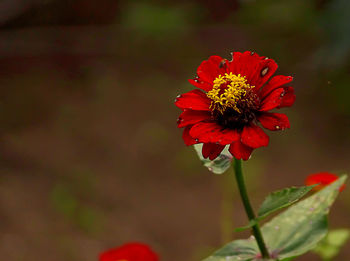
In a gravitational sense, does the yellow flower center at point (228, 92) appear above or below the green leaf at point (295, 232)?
above

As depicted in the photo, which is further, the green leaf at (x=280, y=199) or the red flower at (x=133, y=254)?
the red flower at (x=133, y=254)

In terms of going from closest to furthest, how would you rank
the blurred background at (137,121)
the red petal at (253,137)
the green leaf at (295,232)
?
1. the red petal at (253,137)
2. the green leaf at (295,232)
3. the blurred background at (137,121)

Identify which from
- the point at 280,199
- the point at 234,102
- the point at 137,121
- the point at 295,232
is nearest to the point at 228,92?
the point at 234,102

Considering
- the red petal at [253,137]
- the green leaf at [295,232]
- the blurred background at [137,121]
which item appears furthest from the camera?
the blurred background at [137,121]

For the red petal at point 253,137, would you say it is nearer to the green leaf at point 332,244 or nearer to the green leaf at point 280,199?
the green leaf at point 280,199

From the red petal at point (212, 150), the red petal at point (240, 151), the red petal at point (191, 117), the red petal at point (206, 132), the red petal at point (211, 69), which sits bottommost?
the red petal at point (240, 151)

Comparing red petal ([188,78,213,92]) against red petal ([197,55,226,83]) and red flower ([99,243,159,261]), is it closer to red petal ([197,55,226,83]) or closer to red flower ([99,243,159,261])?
red petal ([197,55,226,83])

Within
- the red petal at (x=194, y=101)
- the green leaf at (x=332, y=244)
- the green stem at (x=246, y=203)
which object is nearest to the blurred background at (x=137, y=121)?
the green leaf at (x=332, y=244)

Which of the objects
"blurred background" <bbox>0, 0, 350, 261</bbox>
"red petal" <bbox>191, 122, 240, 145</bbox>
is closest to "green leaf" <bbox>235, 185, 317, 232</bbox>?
"red petal" <bbox>191, 122, 240, 145</bbox>
